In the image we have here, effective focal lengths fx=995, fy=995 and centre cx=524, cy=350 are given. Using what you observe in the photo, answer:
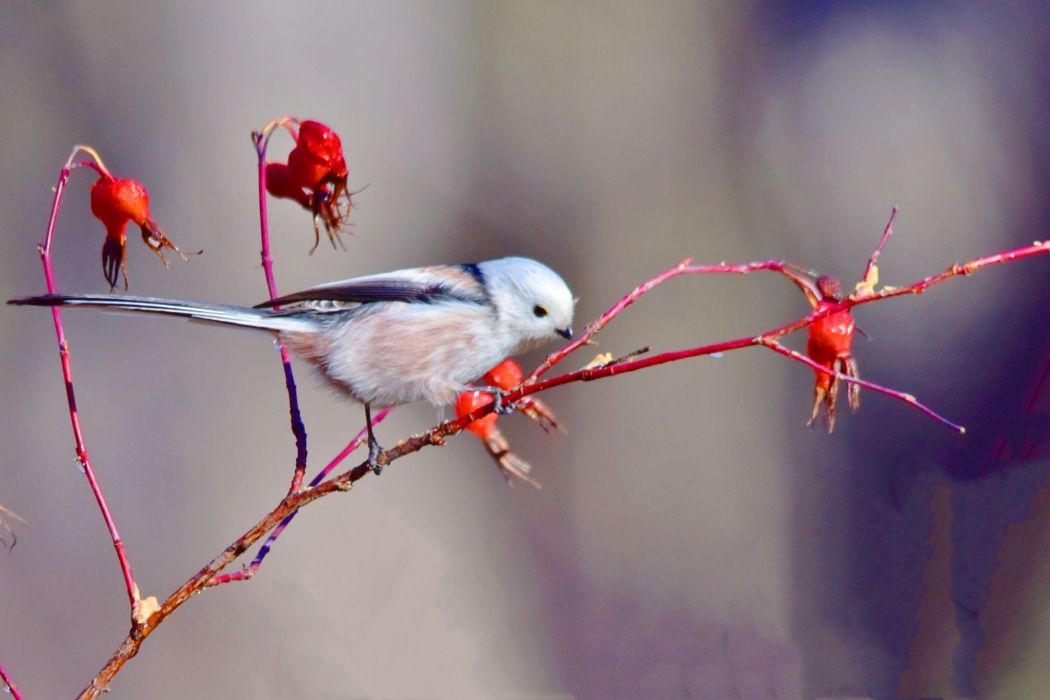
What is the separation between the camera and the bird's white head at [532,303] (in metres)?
0.92

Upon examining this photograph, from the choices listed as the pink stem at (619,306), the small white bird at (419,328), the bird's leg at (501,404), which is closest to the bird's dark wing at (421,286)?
the small white bird at (419,328)

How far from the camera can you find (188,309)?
0.77 metres

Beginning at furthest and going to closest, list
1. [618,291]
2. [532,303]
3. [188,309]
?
[618,291]
[532,303]
[188,309]

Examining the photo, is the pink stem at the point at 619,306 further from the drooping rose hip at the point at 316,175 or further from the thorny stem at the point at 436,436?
the drooping rose hip at the point at 316,175

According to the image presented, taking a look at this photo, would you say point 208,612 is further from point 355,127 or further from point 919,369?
point 919,369

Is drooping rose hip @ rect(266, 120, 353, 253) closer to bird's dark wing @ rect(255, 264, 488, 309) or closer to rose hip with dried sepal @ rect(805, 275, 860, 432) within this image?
bird's dark wing @ rect(255, 264, 488, 309)

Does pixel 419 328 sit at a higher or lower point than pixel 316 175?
lower

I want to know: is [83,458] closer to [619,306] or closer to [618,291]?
[619,306]

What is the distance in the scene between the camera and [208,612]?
222 cm

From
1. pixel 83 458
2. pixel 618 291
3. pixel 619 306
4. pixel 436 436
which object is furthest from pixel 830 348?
pixel 618 291

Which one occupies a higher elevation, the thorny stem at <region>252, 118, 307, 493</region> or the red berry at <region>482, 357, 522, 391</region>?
the thorny stem at <region>252, 118, 307, 493</region>

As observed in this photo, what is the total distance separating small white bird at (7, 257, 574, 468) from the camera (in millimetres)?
926

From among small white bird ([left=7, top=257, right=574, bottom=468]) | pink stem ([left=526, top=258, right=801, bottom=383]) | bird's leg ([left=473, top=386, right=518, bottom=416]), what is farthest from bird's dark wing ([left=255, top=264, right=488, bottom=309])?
pink stem ([left=526, top=258, right=801, bottom=383])

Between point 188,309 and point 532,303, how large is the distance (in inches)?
12.2
